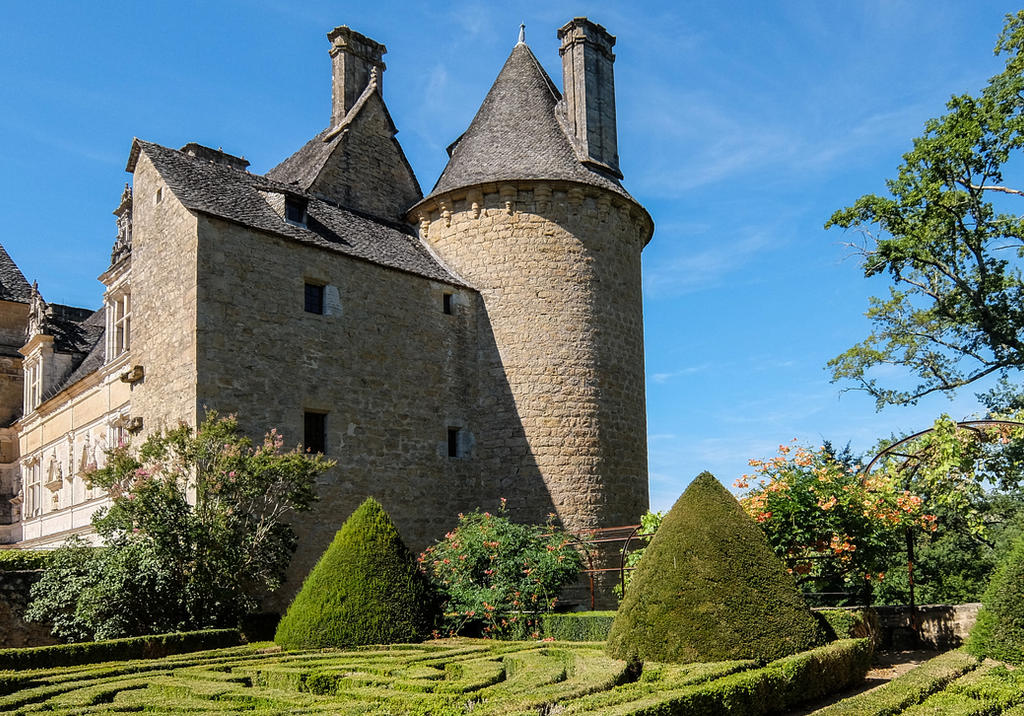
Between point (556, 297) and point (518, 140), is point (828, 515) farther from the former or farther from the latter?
point (518, 140)

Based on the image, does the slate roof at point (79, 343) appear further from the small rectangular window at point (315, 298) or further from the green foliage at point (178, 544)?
the green foliage at point (178, 544)

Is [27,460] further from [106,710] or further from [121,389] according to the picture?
[106,710]

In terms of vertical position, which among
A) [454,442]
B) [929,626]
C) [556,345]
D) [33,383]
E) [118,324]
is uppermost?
[118,324]

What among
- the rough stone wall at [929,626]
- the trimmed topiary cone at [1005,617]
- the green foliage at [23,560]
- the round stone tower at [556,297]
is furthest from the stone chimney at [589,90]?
the green foliage at [23,560]

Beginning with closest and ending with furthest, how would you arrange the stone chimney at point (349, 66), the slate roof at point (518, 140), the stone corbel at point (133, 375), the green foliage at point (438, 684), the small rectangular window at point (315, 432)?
1. the green foliage at point (438, 684)
2. the small rectangular window at point (315, 432)
3. the stone corbel at point (133, 375)
4. the slate roof at point (518, 140)
5. the stone chimney at point (349, 66)

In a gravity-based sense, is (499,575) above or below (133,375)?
below

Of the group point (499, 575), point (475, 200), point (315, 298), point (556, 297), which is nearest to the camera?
point (499, 575)

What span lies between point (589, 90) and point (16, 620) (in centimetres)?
1643

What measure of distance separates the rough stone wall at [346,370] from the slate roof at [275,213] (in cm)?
32

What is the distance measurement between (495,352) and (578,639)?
334 inches

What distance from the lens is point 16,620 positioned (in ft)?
48.2

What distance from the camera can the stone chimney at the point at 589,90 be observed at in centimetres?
2225

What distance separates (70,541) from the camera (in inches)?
615

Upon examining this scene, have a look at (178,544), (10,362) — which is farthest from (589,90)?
(10,362)
